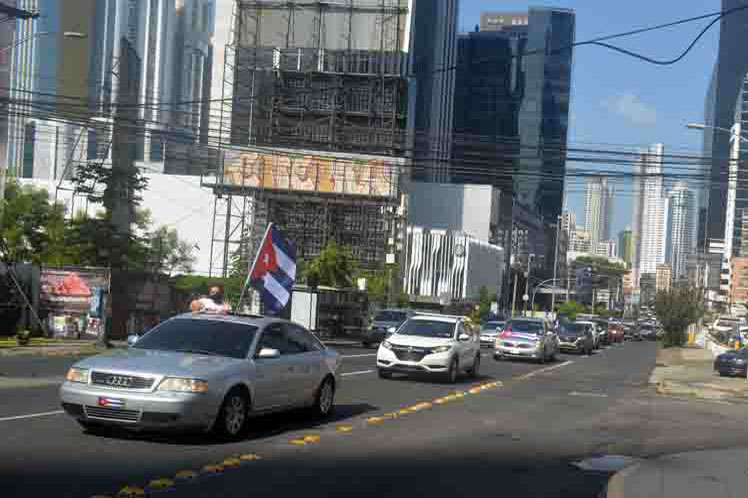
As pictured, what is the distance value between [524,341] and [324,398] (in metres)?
20.7

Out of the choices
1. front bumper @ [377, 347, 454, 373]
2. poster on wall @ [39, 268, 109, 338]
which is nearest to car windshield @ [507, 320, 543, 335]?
front bumper @ [377, 347, 454, 373]

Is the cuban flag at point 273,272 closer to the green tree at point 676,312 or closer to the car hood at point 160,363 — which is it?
the car hood at point 160,363

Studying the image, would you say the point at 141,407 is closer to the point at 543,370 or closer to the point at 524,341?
the point at 543,370

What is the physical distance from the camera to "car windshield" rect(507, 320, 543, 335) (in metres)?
34.7

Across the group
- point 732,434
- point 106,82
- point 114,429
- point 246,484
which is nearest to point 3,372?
point 114,429

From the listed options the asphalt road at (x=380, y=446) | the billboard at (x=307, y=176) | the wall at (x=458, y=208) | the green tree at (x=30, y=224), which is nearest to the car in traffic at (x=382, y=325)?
the green tree at (x=30, y=224)

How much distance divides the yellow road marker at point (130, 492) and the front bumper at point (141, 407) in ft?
7.17

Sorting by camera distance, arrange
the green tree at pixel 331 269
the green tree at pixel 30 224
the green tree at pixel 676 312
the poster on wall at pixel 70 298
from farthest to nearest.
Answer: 1. the green tree at pixel 676 312
2. the green tree at pixel 331 269
3. the green tree at pixel 30 224
4. the poster on wall at pixel 70 298

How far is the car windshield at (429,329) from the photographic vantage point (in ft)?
77.0

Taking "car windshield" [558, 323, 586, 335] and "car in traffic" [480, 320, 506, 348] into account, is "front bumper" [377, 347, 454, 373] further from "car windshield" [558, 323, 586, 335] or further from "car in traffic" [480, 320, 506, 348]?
"car windshield" [558, 323, 586, 335]

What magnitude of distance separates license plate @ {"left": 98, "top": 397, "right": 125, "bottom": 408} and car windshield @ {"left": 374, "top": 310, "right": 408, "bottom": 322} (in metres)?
32.8

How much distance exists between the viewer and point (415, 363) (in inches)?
870

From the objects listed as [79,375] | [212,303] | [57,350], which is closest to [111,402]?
[79,375]

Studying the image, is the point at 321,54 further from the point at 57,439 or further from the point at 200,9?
the point at 57,439
